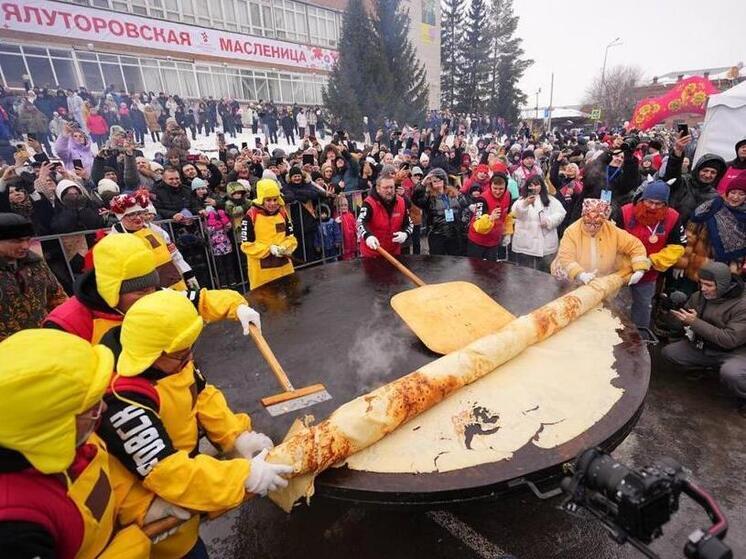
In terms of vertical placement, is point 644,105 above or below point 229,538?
above

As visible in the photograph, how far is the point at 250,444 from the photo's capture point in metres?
1.85

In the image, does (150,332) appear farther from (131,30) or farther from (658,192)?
(131,30)

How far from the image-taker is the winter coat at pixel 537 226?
184 inches

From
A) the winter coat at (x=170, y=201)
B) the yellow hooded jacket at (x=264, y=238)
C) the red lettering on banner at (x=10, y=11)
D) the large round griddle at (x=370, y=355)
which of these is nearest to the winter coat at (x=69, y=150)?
the winter coat at (x=170, y=201)

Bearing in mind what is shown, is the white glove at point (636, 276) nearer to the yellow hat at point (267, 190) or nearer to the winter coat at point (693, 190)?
the winter coat at point (693, 190)

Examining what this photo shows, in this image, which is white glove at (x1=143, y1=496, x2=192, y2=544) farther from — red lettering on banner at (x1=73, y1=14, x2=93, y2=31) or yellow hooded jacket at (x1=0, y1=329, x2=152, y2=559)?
red lettering on banner at (x1=73, y1=14, x2=93, y2=31)

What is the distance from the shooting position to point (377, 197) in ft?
14.8

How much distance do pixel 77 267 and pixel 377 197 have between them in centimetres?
337

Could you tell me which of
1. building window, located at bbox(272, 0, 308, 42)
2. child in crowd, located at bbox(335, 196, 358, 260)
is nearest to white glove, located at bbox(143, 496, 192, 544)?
child in crowd, located at bbox(335, 196, 358, 260)

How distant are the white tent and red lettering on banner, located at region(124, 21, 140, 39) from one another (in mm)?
24428

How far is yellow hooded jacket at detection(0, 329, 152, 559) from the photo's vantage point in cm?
105

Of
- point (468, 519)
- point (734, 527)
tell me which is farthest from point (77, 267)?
point (734, 527)

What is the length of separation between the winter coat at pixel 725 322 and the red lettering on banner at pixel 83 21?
1011 inches

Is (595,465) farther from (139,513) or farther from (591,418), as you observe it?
(139,513)
